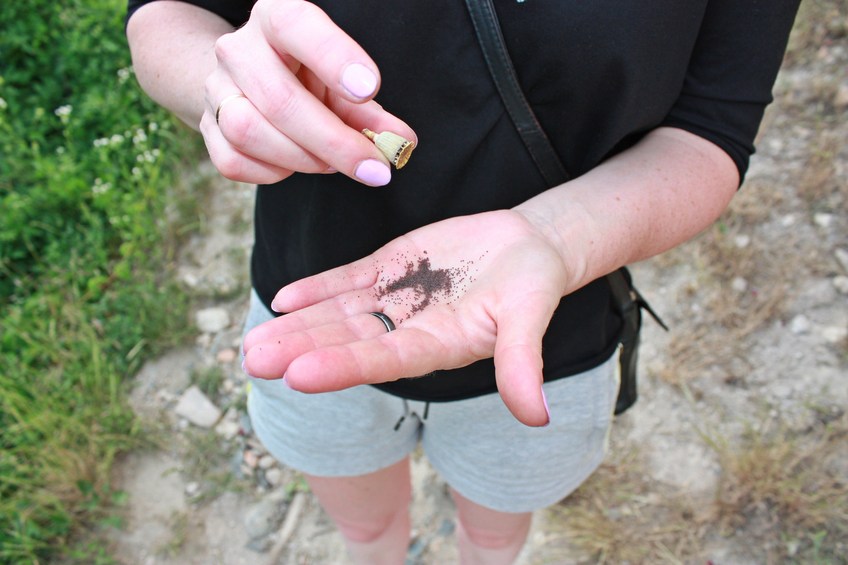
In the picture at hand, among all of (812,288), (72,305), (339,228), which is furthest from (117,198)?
(812,288)

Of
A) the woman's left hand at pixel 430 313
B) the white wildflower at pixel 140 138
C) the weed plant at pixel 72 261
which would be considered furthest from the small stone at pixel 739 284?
the white wildflower at pixel 140 138

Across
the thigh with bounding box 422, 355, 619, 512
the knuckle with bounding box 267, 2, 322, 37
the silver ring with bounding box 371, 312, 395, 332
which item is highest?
the knuckle with bounding box 267, 2, 322, 37

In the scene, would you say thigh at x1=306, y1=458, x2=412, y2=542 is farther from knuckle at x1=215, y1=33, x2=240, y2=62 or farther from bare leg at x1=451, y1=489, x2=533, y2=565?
knuckle at x1=215, y1=33, x2=240, y2=62

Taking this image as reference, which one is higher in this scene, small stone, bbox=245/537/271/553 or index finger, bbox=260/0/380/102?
index finger, bbox=260/0/380/102

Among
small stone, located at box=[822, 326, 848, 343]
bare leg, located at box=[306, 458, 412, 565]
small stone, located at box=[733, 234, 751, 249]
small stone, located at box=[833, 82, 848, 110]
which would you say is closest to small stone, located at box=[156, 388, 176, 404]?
bare leg, located at box=[306, 458, 412, 565]

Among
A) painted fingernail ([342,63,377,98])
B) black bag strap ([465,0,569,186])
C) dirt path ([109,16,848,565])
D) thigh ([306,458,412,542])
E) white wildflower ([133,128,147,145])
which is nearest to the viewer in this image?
painted fingernail ([342,63,377,98])

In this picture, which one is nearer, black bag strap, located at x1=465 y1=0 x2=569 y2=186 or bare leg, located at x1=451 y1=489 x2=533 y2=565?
black bag strap, located at x1=465 y1=0 x2=569 y2=186

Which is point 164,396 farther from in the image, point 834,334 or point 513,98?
point 834,334

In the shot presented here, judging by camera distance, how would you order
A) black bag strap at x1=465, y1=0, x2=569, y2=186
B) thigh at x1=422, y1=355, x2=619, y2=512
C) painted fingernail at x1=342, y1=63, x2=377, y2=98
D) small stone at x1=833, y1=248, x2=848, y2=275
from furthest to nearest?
small stone at x1=833, y1=248, x2=848, y2=275
thigh at x1=422, y1=355, x2=619, y2=512
black bag strap at x1=465, y1=0, x2=569, y2=186
painted fingernail at x1=342, y1=63, x2=377, y2=98
